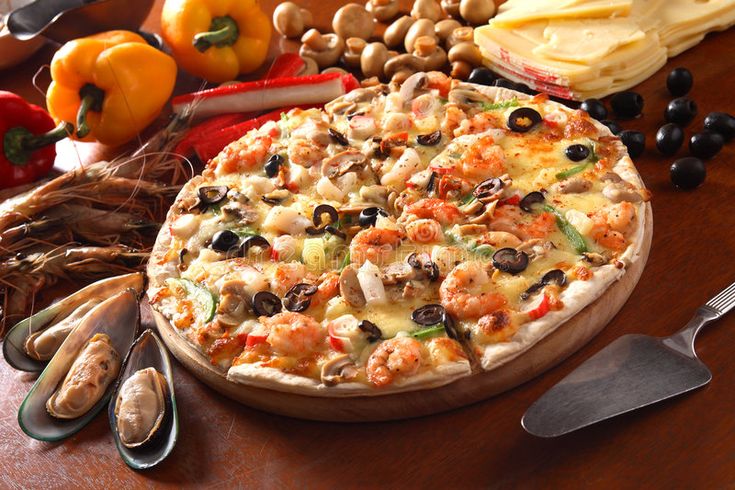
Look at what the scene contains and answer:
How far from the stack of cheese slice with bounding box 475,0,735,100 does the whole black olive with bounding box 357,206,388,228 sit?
2025 millimetres

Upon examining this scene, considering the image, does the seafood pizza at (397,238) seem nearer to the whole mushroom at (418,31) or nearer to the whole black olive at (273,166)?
the whole black olive at (273,166)

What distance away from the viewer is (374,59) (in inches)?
269

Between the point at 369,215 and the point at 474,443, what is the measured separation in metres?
1.52

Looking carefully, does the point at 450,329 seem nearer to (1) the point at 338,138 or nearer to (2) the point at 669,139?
(1) the point at 338,138

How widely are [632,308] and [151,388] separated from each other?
262 centimetres

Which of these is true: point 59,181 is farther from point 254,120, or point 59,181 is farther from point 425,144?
point 425,144

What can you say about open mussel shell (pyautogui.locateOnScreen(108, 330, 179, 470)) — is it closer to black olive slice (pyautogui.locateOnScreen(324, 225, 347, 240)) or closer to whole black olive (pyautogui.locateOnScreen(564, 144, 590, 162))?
black olive slice (pyautogui.locateOnScreen(324, 225, 347, 240))

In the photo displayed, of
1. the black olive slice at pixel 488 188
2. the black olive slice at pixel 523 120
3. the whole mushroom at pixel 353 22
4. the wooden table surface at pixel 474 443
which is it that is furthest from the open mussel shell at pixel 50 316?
the whole mushroom at pixel 353 22

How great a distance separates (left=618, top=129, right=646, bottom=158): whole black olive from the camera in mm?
5664

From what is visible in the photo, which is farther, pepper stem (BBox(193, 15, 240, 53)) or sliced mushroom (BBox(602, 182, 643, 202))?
pepper stem (BBox(193, 15, 240, 53))

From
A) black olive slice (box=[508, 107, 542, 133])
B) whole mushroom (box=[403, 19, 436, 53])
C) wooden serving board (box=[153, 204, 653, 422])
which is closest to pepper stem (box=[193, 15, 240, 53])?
whole mushroom (box=[403, 19, 436, 53])

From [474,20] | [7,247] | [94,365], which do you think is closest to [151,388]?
[94,365]

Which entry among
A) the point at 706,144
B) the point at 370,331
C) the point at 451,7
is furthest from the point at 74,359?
the point at 451,7

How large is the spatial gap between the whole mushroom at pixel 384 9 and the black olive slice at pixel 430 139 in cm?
245
